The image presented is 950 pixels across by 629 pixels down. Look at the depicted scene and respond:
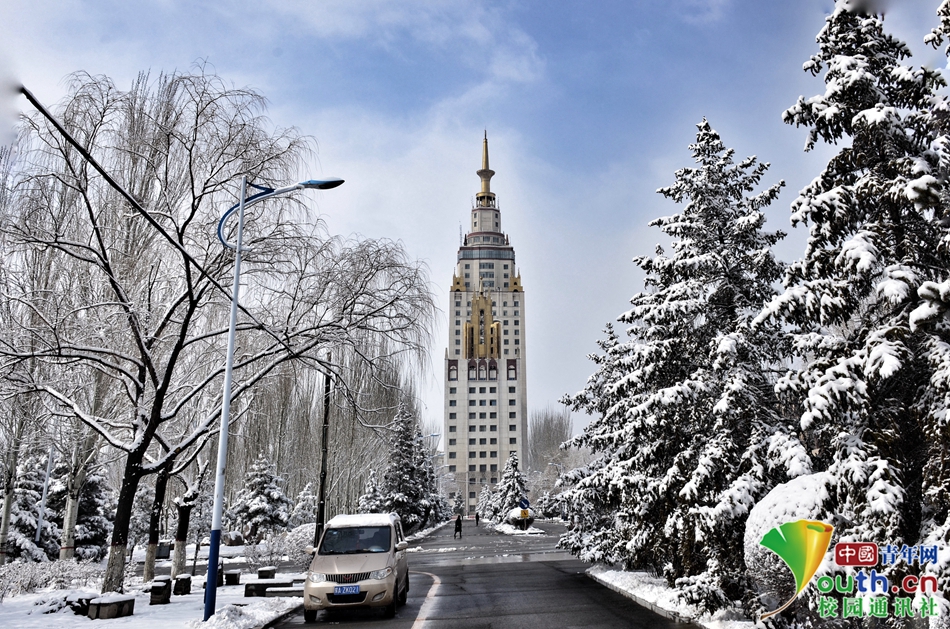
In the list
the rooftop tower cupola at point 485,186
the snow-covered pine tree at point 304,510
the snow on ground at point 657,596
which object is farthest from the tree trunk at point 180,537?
the rooftop tower cupola at point 485,186

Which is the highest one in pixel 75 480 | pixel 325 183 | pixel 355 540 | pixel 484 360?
pixel 484 360

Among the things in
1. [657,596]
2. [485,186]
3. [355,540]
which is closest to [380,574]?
[355,540]

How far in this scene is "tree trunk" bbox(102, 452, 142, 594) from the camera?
13.6m

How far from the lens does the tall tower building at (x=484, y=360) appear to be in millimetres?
156125

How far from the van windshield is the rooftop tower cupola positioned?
17941 cm

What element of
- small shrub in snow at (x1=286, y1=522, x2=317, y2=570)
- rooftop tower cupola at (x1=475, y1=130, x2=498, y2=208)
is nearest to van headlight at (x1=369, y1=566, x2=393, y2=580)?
small shrub in snow at (x1=286, y1=522, x2=317, y2=570)

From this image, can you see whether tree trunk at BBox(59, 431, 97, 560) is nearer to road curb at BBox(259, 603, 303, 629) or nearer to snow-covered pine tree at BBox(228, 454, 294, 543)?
road curb at BBox(259, 603, 303, 629)

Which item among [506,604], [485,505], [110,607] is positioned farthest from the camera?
[485,505]

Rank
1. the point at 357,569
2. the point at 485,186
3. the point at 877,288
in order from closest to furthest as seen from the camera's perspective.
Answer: the point at 877,288, the point at 357,569, the point at 485,186

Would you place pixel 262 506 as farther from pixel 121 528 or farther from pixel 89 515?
pixel 121 528

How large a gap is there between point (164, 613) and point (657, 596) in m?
9.37

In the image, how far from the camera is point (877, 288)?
7605 millimetres

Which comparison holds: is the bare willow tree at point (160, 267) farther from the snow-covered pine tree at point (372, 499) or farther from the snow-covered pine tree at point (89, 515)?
the snow-covered pine tree at point (372, 499)

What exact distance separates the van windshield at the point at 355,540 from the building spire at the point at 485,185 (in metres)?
179
